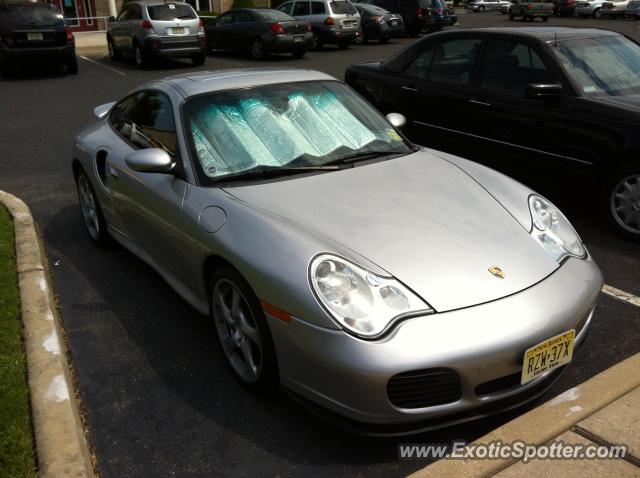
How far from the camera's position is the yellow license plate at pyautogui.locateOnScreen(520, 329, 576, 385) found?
2.76 metres

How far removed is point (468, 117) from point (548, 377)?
372 centimetres

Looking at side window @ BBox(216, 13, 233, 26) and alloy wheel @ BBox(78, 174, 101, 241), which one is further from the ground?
side window @ BBox(216, 13, 233, 26)

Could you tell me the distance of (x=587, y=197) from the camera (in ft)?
17.9

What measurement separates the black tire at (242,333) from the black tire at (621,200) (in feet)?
11.0

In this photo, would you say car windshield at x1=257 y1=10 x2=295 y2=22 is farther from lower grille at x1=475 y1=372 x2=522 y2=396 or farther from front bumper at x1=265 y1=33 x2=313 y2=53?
lower grille at x1=475 y1=372 x2=522 y2=396

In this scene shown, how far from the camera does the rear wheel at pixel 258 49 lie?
18.3 m

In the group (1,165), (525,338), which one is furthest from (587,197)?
(1,165)

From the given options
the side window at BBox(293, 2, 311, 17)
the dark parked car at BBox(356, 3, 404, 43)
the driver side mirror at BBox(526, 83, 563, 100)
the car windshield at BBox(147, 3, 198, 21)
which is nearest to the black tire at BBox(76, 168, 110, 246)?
the driver side mirror at BBox(526, 83, 563, 100)

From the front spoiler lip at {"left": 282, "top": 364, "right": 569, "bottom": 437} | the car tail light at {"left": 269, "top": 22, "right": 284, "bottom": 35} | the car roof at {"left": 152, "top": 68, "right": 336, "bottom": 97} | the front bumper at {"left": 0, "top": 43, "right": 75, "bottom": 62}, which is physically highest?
the car roof at {"left": 152, "top": 68, "right": 336, "bottom": 97}

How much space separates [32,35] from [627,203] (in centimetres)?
1405

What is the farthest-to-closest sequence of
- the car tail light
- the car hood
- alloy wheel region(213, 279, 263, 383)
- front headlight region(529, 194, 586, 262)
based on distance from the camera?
the car tail light → front headlight region(529, 194, 586, 262) → alloy wheel region(213, 279, 263, 383) → the car hood

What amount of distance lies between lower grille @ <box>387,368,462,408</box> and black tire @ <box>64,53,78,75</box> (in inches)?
604

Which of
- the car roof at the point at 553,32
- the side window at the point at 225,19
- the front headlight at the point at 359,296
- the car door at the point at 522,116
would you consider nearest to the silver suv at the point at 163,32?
the side window at the point at 225,19

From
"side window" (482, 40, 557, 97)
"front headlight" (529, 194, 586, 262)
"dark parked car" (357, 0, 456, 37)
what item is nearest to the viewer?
"front headlight" (529, 194, 586, 262)
